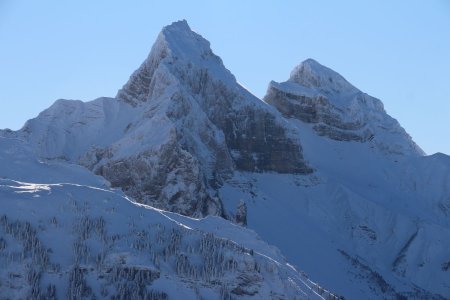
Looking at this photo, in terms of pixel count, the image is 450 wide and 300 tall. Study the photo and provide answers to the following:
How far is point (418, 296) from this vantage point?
19512 centimetres

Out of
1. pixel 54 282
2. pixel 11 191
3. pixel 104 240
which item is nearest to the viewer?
pixel 54 282

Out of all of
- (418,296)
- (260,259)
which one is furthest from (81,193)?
(418,296)

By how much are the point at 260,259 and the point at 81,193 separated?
21.3 meters

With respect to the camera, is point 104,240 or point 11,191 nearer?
point 104,240

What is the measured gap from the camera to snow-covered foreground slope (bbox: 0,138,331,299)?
95000 mm

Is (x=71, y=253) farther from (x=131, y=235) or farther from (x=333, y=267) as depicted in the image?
(x=333, y=267)

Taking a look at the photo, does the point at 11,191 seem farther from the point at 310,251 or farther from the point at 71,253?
Result: the point at 310,251

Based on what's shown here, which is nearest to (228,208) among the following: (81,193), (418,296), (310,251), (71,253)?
(310,251)

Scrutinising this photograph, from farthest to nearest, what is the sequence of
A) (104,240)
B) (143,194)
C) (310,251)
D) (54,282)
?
(310,251) < (143,194) < (104,240) < (54,282)

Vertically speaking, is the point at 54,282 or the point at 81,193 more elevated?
the point at 81,193

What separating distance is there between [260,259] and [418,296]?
9581 centimetres

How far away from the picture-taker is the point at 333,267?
18688cm

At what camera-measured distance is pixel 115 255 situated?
98.9 meters

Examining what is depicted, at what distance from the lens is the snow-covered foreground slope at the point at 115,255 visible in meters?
95.0
